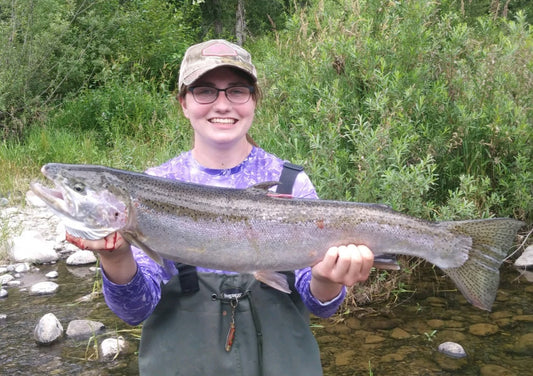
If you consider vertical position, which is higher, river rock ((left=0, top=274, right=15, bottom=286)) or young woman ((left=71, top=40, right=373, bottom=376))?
young woman ((left=71, top=40, right=373, bottom=376))

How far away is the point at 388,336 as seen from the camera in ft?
17.9

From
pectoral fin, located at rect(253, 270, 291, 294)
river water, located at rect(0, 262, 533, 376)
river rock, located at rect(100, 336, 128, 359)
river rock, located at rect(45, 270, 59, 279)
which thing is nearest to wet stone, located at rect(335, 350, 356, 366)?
river water, located at rect(0, 262, 533, 376)

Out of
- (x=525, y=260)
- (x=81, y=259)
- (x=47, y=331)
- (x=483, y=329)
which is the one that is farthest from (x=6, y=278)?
(x=525, y=260)

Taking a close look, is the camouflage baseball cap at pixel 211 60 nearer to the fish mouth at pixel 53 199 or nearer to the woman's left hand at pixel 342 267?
the fish mouth at pixel 53 199

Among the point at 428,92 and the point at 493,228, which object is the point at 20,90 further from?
the point at 493,228

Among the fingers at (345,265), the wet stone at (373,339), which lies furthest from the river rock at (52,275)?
the fingers at (345,265)

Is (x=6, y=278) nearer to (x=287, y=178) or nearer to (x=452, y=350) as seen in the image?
(x=287, y=178)

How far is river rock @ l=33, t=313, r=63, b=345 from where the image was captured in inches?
213

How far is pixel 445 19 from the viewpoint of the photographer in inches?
275

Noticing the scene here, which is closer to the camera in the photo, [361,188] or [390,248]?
[390,248]

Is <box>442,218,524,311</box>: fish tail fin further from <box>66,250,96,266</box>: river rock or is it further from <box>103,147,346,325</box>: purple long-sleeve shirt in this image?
<box>66,250,96,266</box>: river rock

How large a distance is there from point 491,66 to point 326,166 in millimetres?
2839

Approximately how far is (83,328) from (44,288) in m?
1.39

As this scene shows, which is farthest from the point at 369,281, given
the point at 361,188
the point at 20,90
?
the point at 20,90
